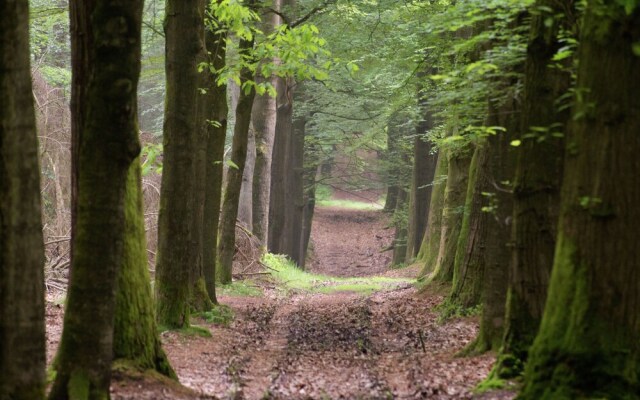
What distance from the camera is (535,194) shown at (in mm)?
6891

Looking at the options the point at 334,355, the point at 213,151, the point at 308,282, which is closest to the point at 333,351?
Answer: the point at 334,355

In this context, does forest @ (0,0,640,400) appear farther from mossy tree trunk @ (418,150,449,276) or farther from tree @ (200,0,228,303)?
mossy tree trunk @ (418,150,449,276)

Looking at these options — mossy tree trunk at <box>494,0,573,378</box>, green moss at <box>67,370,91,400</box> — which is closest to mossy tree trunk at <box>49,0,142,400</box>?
green moss at <box>67,370,91,400</box>

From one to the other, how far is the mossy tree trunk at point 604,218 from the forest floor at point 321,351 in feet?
5.00

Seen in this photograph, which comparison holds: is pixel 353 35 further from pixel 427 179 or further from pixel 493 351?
pixel 493 351

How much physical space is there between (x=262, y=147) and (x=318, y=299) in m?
6.74

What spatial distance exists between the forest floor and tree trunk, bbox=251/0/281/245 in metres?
5.25

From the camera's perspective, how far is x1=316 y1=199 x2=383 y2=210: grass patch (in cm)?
5453

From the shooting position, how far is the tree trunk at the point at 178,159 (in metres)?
10.9

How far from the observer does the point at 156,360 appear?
7.41 m

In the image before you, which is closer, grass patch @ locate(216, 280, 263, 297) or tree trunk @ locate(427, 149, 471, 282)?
tree trunk @ locate(427, 149, 471, 282)

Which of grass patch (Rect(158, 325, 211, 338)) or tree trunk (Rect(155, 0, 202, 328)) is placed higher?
tree trunk (Rect(155, 0, 202, 328))

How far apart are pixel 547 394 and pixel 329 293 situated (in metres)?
15.6

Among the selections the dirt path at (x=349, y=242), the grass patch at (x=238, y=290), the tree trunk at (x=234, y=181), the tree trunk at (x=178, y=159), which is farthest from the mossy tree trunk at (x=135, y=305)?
the dirt path at (x=349, y=242)
